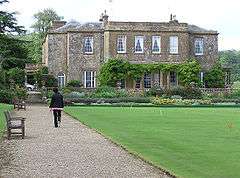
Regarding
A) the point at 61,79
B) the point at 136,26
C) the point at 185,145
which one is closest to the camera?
the point at 185,145

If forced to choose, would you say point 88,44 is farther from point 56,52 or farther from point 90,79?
point 56,52

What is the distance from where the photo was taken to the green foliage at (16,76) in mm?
61516

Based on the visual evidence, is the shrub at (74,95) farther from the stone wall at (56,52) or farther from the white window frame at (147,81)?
the stone wall at (56,52)

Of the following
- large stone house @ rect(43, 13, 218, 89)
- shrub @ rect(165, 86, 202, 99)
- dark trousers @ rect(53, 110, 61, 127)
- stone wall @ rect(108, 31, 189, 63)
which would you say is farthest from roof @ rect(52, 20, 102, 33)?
dark trousers @ rect(53, 110, 61, 127)

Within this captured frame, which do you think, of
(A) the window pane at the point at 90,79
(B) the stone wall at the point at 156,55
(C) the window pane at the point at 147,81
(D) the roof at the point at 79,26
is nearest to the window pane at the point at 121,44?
(B) the stone wall at the point at 156,55

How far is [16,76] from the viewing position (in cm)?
6241

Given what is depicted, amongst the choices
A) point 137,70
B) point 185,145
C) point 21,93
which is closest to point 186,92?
point 137,70

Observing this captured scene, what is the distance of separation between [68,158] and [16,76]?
48.1m

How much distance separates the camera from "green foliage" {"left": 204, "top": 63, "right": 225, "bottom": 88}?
210ft

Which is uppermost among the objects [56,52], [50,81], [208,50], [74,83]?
[208,50]

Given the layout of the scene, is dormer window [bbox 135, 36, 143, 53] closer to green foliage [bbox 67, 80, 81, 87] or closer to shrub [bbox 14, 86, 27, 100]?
green foliage [bbox 67, 80, 81, 87]

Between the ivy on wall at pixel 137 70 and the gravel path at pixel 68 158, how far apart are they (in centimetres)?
3881

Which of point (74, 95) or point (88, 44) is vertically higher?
point (88, 44)

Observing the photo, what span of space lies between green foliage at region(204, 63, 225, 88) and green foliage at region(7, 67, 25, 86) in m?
18.7
